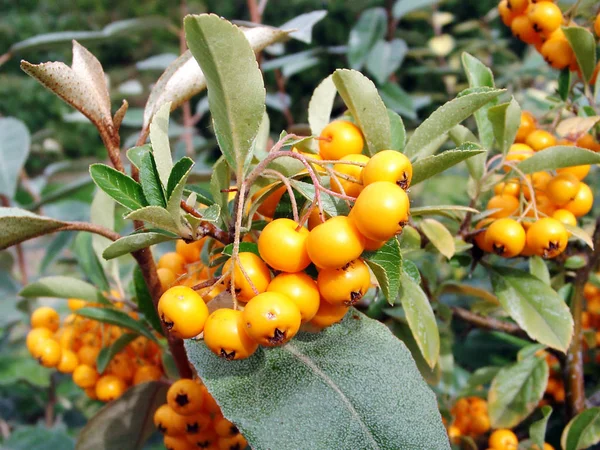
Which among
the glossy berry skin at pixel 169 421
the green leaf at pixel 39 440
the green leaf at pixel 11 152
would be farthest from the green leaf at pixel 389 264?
the green leaf at pixel 11 152

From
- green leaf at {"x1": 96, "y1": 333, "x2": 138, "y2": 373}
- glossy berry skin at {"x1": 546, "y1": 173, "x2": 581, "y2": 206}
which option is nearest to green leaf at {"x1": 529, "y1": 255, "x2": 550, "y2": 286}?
glossy berry skin at {"x1": 546, "y1": 173, "x2": 581, "y2": 206}

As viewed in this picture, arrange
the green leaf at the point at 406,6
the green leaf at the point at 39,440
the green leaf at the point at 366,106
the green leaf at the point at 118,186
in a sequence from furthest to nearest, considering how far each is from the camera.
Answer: the green leaf at the point at 406,6 < the green leaf at the point at 39,440 < the green leaf at the point at 366,106 < the green leaf at the point at 118,186

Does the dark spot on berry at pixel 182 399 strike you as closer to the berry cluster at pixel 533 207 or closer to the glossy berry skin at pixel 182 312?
the glossy berry skin at pixel 182 312

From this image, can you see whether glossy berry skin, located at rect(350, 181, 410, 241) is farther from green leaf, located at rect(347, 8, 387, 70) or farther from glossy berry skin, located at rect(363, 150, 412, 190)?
green leaf, located at rect(347, 8, 387, 70)

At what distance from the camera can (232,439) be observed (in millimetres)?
938

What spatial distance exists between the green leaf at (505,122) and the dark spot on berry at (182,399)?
0.68m

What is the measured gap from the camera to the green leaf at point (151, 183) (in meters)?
0.71

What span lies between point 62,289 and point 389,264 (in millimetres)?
714

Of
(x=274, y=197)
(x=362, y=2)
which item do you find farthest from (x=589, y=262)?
(x=362, y=2)

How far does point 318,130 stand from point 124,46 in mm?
10984

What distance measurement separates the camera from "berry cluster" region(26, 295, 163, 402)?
45.4 inches

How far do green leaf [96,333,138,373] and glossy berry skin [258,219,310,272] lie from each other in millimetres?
563

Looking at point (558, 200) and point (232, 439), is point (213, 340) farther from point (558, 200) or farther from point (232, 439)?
point (558, 200)

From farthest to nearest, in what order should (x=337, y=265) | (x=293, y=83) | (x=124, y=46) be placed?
1. (x=124, y=46)
2. (x=293, y=83)
3. (x=337, y=265)
